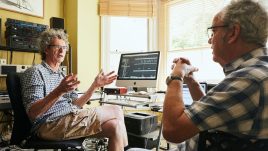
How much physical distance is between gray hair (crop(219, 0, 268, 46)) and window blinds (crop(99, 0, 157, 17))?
8.99ft

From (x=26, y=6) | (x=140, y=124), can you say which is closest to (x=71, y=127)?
(x=140, y=124)

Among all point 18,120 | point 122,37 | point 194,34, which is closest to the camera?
point 18,120

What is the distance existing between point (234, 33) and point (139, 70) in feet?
5.72

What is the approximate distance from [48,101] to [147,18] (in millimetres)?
2399

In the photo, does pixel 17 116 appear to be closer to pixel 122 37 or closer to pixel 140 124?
pixel 140 124

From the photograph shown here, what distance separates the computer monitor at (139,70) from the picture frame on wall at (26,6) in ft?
4.72

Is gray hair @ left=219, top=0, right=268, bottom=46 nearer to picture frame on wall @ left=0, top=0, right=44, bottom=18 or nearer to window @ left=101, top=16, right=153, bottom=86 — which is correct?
window @ left=101, top=16, right=153, bottom=86

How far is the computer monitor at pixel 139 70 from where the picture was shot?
246cm

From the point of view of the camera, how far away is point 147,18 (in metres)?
3.60

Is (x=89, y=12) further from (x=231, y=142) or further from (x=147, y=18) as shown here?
(x=231, y=142)

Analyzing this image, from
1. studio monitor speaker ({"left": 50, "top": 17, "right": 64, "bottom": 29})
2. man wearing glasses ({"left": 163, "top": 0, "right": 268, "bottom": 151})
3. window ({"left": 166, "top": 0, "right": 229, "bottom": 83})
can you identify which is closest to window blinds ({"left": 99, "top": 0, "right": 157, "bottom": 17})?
window ({"left": 166, "top": 0, "right": 229, "bottom": 83})

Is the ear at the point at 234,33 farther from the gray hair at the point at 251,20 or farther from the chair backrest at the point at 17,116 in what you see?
the chair backrest at the point at 17,116

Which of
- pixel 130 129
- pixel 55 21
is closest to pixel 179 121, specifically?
pixel 130 129

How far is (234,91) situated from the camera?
73cm
